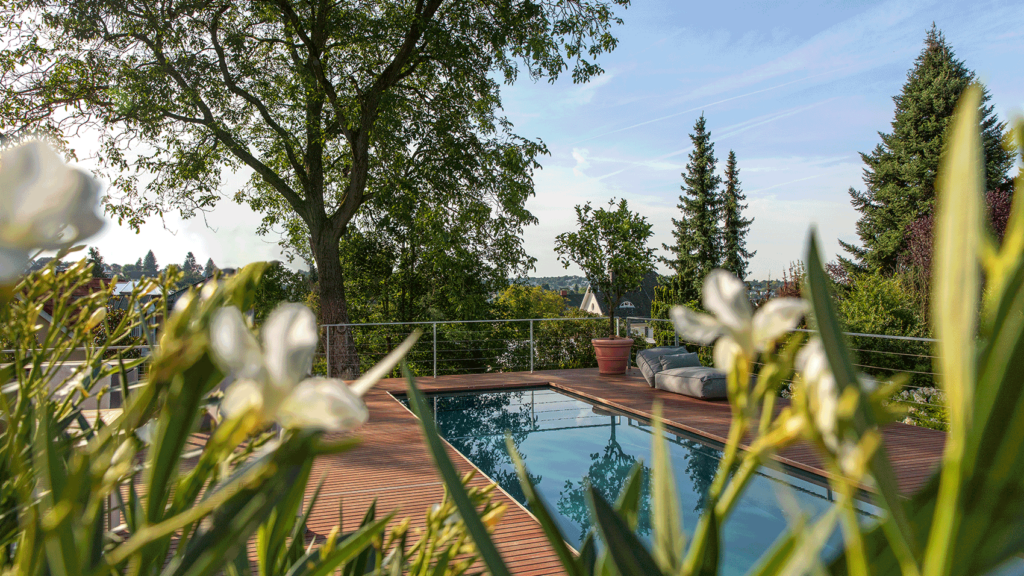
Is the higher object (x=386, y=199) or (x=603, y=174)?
(x=603, y=174)

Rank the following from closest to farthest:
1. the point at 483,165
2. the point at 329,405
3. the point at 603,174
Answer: the point at 329,405 < the point at 483,165 < the point at 603,174

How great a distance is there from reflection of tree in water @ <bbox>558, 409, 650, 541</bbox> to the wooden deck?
53 centimetres

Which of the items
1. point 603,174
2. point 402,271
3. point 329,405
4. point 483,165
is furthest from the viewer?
point 603,174

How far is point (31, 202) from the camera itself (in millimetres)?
188

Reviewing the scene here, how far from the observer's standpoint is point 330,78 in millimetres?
9055

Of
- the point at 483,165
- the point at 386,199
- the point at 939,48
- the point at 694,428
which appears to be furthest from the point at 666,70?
the point at 939,48

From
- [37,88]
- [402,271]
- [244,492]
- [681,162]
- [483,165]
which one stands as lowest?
[244,492]

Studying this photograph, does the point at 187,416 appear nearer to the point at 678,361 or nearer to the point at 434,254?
the point at 678,361

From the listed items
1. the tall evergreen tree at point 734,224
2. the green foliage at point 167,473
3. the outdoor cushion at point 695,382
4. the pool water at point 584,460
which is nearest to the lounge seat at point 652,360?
the outdoor cushion at point 695,382

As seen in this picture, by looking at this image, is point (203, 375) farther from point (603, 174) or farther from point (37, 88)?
point (603, 174)

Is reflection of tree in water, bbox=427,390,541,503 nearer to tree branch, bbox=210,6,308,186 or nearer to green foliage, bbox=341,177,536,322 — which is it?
green foliage, bbox=341,177,536,322

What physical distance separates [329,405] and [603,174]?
17.1m

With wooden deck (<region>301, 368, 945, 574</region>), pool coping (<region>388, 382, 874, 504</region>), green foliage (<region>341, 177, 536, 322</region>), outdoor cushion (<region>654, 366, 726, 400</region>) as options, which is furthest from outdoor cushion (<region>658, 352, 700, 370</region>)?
green foliage (<region>341, 177, 536, 322</region>)

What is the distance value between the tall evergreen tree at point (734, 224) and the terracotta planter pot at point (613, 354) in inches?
657
